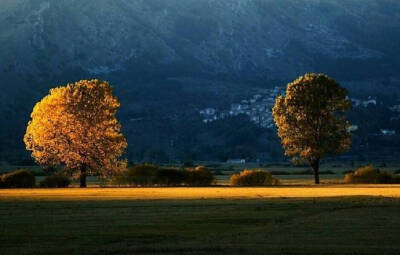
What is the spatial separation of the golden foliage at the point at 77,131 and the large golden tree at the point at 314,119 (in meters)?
21.0

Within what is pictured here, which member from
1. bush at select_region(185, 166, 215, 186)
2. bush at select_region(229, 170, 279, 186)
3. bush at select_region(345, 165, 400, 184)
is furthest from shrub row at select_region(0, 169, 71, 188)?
bush at select_region(345, 165, 400, 184)

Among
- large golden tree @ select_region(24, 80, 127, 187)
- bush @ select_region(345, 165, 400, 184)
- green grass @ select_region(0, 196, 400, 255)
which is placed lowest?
green grass @ select_region(0, 196, 400, 255)

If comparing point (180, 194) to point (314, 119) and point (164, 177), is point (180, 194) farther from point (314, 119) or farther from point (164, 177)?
point (314, 119)

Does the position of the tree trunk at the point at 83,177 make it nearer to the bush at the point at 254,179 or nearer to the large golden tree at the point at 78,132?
the large golden tree at the point at 78,132

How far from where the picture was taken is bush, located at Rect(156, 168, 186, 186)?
100 meters

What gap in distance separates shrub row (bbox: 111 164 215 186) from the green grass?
40548 millimetres

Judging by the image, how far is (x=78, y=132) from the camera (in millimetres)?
94812

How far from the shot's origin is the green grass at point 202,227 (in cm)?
3272

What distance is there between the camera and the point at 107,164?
95938 millimetres

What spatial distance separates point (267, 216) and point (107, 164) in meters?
51.2

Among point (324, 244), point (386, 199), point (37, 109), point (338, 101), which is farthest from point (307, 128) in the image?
point (324, 244)

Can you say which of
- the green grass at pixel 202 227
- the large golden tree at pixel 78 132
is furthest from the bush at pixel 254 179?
the green grass at pixel 202 227

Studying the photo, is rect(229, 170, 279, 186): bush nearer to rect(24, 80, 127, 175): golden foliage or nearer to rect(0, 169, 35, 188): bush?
rect(24, 80, 127, 175): golden foliage

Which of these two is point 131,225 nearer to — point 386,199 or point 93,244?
point 93,244
